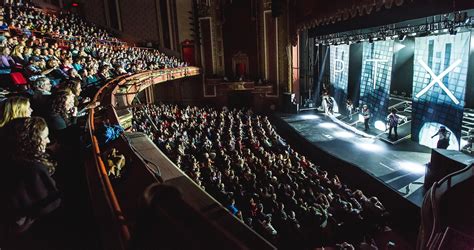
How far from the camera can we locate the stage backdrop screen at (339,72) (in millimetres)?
11367

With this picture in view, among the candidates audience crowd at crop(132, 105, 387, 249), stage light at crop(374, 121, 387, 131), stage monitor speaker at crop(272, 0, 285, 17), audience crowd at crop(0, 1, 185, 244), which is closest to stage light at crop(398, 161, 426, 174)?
audience crowd at crop(132, 105, 387, 249)

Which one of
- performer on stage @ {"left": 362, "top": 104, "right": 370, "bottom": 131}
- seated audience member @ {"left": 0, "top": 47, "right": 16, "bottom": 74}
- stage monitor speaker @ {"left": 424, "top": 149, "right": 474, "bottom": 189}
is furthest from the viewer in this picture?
performer on stage @ {"left": 362, "top": 104, "right": 370, "bottom": 131}

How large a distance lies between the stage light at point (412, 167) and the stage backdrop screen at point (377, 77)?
2.96 m

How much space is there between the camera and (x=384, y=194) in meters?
5.54

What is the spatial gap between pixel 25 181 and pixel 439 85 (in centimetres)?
865

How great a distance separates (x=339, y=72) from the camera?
39.1ft

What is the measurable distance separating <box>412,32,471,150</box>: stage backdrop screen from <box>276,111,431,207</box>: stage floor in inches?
A: 25.0

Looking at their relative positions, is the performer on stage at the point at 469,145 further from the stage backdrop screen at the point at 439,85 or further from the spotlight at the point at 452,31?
the spotlight at the point at 452,31

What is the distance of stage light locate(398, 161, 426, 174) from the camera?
246 inches

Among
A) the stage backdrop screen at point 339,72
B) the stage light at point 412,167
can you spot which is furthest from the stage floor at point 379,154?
the stage backdrop screen at point 339,72

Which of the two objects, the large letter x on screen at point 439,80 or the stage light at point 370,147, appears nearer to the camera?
the large letter x on screen at point 439,80

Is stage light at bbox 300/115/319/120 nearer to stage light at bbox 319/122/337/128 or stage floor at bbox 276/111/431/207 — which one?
stage floor at bbox 276/111/431/207

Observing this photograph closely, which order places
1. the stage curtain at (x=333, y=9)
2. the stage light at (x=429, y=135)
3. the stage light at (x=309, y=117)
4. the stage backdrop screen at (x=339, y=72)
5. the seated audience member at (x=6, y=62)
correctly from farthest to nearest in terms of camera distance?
the stage light at (x=309, y=117), the stage backdrop screen at (x=339, y=72), the stage light at (x=429, y=135), the stage curtain at (x=333, y=9), the seated audience member at (x=6, y=62)

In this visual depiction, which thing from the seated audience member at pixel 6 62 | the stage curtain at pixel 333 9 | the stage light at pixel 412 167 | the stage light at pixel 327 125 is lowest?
the stage light at pixel 412 167
